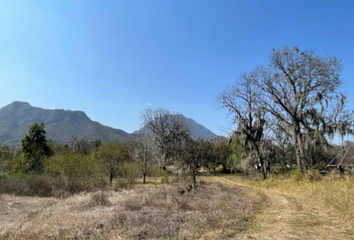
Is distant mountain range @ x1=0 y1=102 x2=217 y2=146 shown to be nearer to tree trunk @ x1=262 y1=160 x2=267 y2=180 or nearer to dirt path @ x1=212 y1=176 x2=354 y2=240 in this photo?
tree trunk @ x1=262 y1=160 x2=267 y2=180

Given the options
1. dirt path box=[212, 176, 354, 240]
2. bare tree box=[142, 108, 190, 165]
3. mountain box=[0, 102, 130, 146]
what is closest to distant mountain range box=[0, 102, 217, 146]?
mountain box=[0, 102, 130, 146]

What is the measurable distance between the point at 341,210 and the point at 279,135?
19727 mm

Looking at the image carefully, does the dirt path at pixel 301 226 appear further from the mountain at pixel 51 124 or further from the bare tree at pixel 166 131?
the mountain at pixel 51 124

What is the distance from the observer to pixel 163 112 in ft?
152

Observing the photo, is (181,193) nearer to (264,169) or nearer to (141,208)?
(141,208)

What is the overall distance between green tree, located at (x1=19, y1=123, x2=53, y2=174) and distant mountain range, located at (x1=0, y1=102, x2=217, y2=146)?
A: 299 feet

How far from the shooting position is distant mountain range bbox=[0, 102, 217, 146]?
128m

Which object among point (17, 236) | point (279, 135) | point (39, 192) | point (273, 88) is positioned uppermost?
point (273, 88)

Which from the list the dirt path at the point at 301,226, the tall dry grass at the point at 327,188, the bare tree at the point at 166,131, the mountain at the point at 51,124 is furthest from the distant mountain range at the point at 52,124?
the dirt path at the point at 301,226

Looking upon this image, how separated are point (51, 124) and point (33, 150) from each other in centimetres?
14366

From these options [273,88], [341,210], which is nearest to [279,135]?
[273,88]

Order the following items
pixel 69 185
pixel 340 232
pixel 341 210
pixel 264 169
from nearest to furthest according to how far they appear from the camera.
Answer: pixel 340 232 < pixel 341 210 < pixel 69 185 < pixel 264 169

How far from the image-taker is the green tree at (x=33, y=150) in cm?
2706

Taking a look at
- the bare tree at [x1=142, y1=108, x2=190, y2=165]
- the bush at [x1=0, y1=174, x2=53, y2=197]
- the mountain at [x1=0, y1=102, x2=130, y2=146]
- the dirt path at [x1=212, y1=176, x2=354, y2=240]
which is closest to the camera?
the dirt path at [x1=212, y1=176, x2=354, y2=240]
